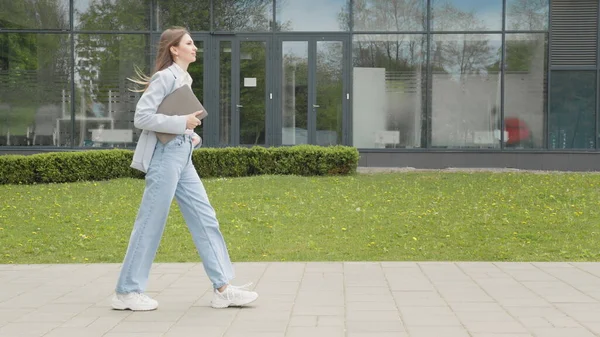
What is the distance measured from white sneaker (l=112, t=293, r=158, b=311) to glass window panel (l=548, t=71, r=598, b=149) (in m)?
15.7

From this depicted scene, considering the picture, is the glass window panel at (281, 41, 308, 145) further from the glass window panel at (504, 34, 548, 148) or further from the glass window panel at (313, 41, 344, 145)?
the glass window panel at (504, 34, 548, 148)

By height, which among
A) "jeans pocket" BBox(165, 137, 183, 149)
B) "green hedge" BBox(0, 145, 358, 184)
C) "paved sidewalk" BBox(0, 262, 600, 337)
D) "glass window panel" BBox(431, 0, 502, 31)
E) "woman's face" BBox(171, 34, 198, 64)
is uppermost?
"glass window panel" BBox(431, 0, 502, 31)

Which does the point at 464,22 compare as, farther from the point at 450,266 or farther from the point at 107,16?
the point at 450,266

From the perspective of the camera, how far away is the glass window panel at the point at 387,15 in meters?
21.1

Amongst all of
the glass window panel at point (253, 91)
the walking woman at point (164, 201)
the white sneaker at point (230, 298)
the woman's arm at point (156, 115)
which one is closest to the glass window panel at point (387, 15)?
the glass window panel at point (253, 91)

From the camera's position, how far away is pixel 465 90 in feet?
69.3

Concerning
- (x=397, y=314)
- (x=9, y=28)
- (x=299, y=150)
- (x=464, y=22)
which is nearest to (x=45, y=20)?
(x=9, y=28)

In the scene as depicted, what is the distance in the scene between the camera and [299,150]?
58.4 ft

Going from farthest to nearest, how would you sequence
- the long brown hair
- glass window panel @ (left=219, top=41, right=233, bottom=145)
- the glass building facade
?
glass window panel @ (left=219, top=41, right=233, bottom=145) → the glass building facade → the long brown hair

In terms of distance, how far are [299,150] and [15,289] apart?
A: 10443 millimetres

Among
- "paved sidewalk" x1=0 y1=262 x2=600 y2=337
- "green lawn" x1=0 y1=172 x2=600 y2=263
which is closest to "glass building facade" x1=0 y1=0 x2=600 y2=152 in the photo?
"green lawn" x1=0 y1=172 x2=600 y2=263

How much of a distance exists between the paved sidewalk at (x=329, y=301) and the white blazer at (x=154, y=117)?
1.17 metres

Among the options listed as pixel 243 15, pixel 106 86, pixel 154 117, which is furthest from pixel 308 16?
pixel 154 117

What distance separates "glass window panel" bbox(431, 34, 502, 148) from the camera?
21.0 m
